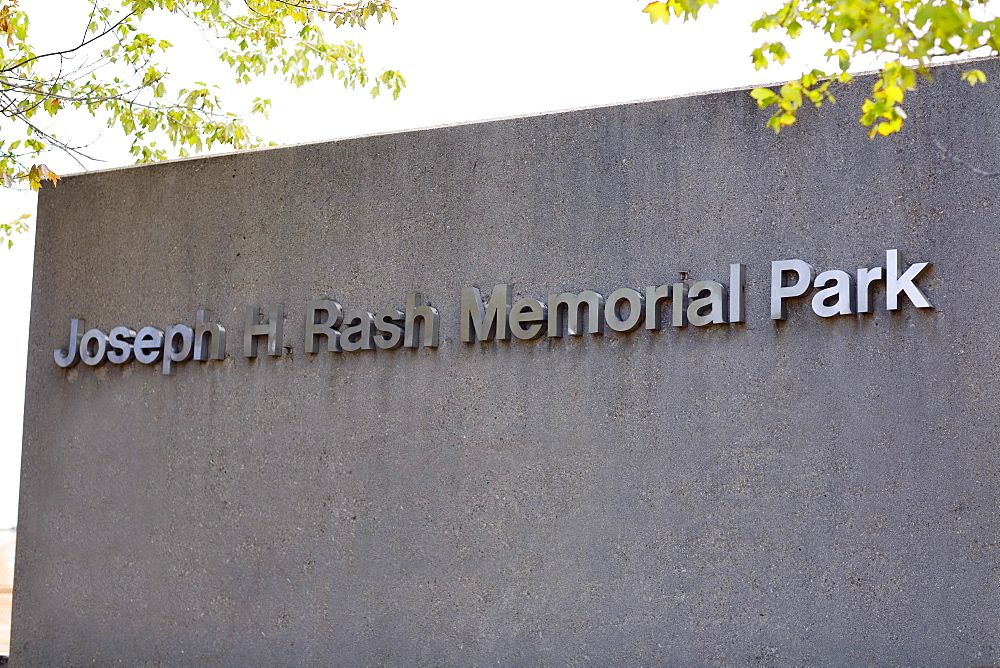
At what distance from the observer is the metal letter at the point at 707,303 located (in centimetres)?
543

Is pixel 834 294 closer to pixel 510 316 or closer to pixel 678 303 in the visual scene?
pixel 678 303

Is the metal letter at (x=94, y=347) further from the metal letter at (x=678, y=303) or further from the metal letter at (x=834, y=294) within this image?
the metal letter at (x=834, y=294)

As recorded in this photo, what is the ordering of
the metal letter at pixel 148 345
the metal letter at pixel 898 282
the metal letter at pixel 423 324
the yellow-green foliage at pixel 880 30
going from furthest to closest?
the metal letter at pixel 148 345
the metal letter at pixel 423 324
the metal letter at pixel 898 282
the yellow-green foliage at pixel 880 30

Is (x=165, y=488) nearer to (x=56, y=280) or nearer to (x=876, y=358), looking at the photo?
(x=56, y=280)

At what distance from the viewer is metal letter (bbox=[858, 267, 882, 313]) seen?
5.14 m

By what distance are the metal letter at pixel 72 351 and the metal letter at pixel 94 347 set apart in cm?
5

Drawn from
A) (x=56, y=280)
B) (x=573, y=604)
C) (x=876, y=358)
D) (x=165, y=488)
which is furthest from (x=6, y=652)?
(x=876, y=358)

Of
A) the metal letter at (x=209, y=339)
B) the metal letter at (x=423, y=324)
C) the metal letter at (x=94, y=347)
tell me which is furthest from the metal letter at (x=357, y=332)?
the metal letter at (x=94, y=347)

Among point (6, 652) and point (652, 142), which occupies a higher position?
point (652, 142)

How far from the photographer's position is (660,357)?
5566 millimetres

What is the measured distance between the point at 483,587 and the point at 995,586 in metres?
2.32

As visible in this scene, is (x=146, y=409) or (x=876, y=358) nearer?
(x=876, y=358)

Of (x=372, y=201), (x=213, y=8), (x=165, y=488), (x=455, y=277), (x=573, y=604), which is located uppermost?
(x=213, y=8)

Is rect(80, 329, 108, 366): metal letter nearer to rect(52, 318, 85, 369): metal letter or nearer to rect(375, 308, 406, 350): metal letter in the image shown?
rect(52, 318, 85, 369): metal letter
